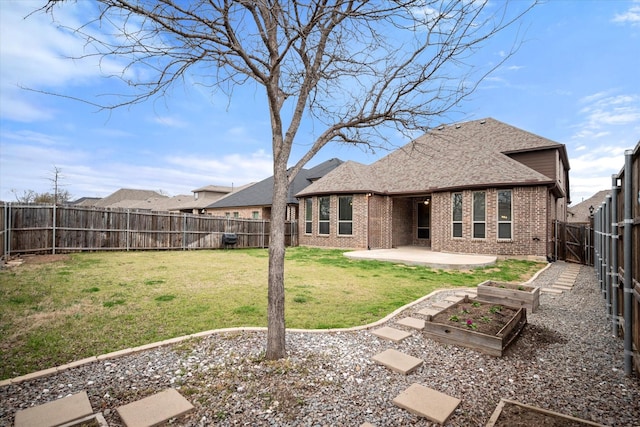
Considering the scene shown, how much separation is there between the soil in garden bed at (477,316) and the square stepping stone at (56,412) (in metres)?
3.90

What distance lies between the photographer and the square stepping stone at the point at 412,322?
4.30 metres

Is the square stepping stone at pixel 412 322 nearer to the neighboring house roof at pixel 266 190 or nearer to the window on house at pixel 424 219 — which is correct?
the window on house at pixel 424 219

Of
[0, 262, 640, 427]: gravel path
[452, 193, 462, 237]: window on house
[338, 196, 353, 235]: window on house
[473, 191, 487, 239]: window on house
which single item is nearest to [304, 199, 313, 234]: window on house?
[338, 196, 353, 235]: window on house

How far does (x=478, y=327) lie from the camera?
392 centimetres

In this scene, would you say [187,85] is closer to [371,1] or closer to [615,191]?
[371,1]

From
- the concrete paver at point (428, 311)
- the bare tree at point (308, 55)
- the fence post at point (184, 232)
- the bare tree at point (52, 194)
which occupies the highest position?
the bare tree at point (52, 194)

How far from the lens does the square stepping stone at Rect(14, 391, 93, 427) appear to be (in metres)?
2.09

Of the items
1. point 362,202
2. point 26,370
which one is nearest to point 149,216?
point 362,202

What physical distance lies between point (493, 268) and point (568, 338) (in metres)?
6.76

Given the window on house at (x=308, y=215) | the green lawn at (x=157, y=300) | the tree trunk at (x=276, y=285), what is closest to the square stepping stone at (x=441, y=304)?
the green lawn at (x=157, y=300)

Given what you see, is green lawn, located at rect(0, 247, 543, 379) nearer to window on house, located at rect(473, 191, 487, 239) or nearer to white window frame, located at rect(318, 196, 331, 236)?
window on house, located at rect(473, 191, 487, 239)

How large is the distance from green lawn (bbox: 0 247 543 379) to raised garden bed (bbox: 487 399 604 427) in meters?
2.29

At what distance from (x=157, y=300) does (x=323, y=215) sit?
12592 mm

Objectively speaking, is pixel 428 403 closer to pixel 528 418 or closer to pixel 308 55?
pixel 528 418
